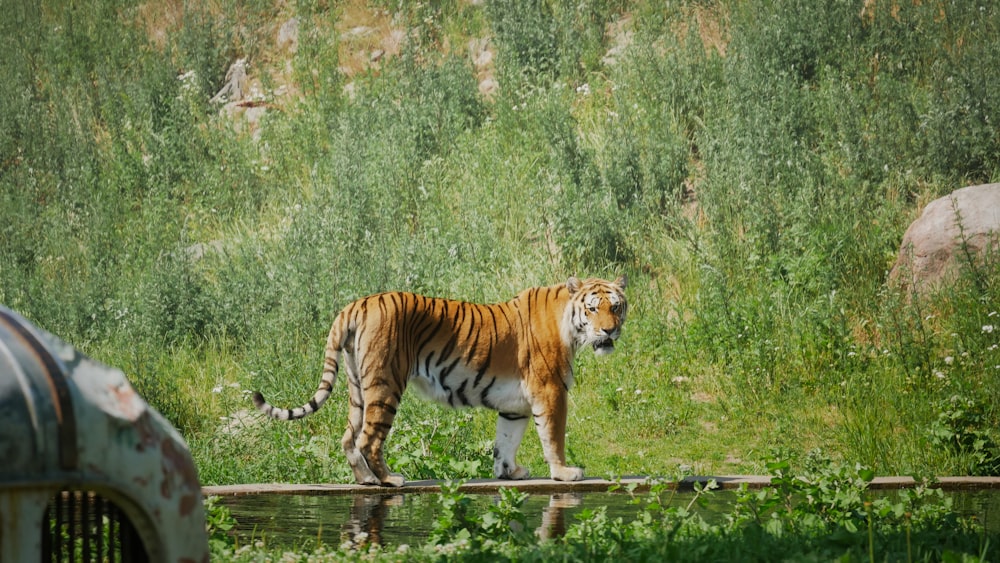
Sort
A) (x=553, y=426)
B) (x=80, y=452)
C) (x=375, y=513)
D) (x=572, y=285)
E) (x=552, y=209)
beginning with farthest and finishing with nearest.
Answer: (x=552, y=209)
(x=572, y=285)
(x=553, y=426)
(x=375, y=513)
(x=80, y=452)

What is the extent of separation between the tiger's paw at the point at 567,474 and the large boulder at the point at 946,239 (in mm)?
4378

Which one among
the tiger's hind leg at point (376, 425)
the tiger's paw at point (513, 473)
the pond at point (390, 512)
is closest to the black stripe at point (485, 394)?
the tiger's paw at point (513, 473)

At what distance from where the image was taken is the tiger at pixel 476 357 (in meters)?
7.29

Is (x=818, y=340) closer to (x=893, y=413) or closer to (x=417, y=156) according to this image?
(x=893, y=413)

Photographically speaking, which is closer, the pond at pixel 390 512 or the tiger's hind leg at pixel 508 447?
the pond at pixel 390 512

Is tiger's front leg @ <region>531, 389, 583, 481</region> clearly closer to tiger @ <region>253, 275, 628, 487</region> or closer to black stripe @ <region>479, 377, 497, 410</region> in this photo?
tiger @ <region>253, 275, 628, 487</region>

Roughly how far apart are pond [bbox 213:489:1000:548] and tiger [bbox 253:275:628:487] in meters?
0.65

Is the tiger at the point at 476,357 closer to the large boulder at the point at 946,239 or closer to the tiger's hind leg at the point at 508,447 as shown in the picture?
the tiger's hind leg at the point at 508,447

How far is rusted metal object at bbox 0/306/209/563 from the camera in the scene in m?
2.42

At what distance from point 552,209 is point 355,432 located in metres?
5.78

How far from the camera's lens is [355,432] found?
291 inches

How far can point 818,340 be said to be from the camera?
9930 millimetres

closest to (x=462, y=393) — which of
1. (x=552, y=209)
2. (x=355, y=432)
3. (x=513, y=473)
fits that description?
(x=513, y=473)

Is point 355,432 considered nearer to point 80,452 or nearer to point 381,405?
point 381,405
